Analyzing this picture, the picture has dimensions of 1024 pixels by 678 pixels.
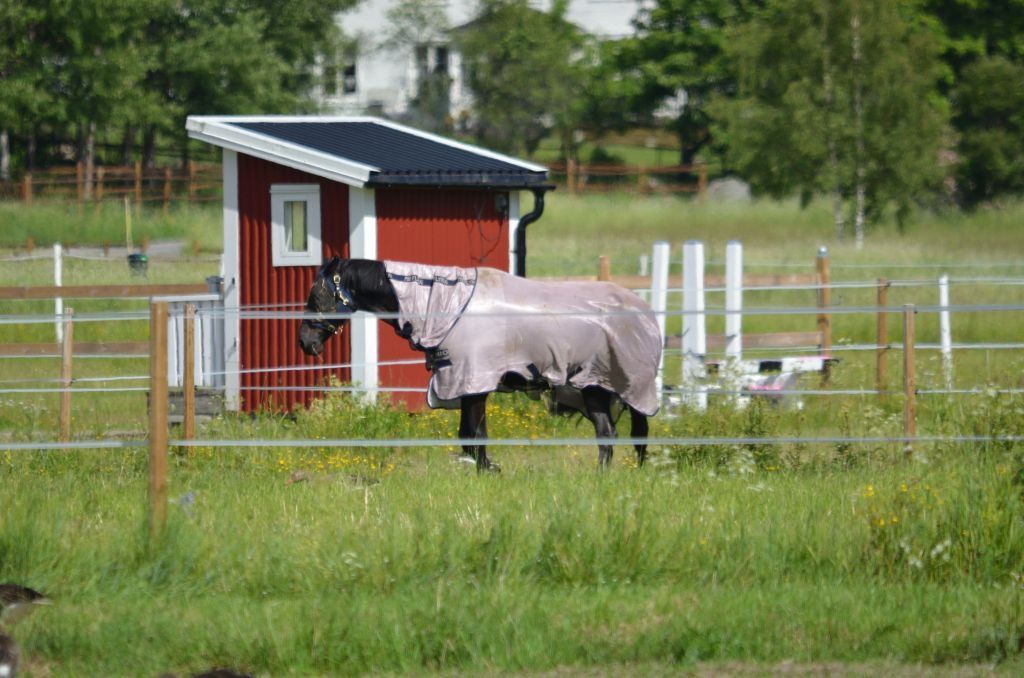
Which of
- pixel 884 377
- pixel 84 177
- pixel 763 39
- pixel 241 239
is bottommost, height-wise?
pixel 884 377

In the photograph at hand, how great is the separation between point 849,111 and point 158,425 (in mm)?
27018

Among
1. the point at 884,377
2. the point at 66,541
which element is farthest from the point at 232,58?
the point at 66,541

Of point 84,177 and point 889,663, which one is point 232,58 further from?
point 889,663

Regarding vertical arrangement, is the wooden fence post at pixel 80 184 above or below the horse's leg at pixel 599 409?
above

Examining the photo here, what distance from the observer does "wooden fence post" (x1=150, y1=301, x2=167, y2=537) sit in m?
7.26

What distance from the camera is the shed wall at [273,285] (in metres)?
13.4

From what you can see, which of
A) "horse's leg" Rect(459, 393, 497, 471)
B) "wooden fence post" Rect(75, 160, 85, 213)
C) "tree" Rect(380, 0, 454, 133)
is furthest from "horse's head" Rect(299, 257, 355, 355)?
"tree" Rect(380, 0, 454, 133)

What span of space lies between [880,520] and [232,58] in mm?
35098

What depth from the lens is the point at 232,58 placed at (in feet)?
131

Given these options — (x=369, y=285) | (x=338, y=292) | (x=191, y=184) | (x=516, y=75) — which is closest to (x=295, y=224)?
(x=338, y=292)

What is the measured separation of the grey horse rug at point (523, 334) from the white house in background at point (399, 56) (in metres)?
40.3

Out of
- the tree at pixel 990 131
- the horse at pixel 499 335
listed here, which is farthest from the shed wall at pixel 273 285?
the tree at pixel 990 131

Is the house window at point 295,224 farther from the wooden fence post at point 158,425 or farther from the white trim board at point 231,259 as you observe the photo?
the wooden fence post at point 158,425

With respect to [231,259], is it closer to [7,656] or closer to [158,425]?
[158,425]
